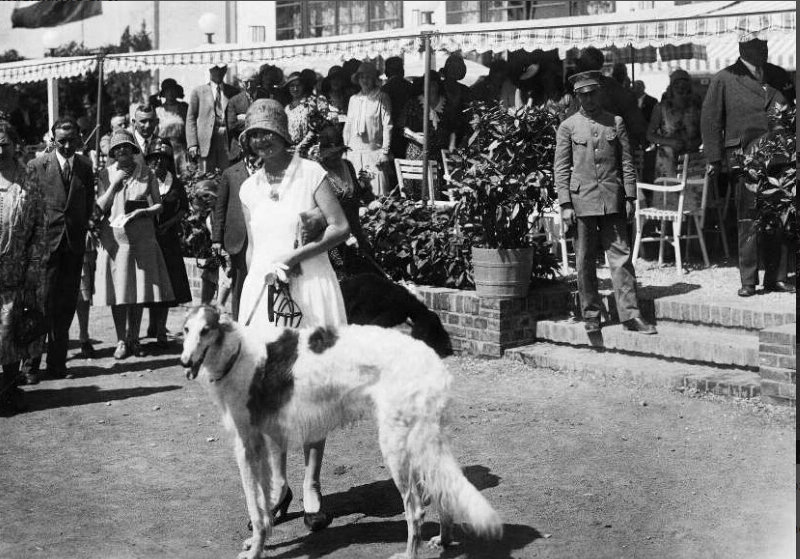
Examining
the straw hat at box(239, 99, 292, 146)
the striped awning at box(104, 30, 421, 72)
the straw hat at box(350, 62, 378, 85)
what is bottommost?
the straw hat at box(239, 99, 292, 146)

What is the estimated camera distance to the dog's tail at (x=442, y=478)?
202 inches

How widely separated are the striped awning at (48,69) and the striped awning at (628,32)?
6565 mm

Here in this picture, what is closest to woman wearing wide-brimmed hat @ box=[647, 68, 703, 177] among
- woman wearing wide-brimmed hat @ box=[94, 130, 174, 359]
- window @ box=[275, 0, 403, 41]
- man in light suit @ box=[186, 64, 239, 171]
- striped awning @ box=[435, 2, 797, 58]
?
striped awning @ box=[435, 2, 797, 58]

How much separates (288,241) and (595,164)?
3.96 meters

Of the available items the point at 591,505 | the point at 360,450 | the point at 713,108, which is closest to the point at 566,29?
the point at 713,108

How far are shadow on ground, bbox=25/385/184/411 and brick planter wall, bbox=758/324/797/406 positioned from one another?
15.3 feet

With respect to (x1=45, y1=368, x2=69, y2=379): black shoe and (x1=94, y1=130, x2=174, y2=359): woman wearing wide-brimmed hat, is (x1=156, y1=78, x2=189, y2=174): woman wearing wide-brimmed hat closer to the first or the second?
(x1=94, y1=130, x2=174, y2=359): woman wearing wide-brimmed hat

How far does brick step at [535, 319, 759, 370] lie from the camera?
28.1 ft

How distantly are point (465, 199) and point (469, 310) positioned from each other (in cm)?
97

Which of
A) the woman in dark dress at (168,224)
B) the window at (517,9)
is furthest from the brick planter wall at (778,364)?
the window at (517,9)

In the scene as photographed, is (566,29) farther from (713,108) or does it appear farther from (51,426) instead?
(51,426)

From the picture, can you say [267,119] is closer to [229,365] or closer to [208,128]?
[229,365]

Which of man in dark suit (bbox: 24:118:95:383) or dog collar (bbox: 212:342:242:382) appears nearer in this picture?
dog collar (bbox: 212:342:242:382)

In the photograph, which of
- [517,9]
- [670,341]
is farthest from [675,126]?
[517,9]
